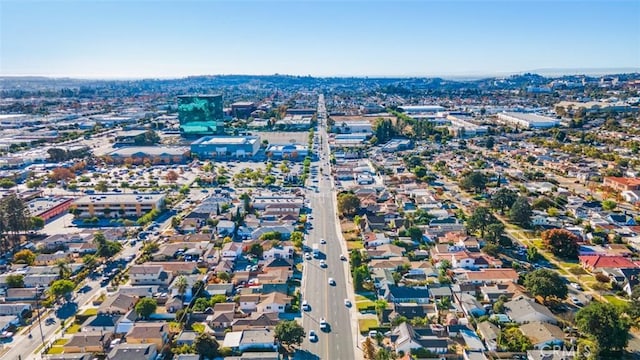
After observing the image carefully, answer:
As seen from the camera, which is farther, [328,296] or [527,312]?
[328,296]

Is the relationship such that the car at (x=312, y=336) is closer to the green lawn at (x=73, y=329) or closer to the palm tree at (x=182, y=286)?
the palm tree at (x=182, y=286)

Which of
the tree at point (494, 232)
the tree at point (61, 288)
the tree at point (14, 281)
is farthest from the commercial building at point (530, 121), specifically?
the tree at point (14, 281)

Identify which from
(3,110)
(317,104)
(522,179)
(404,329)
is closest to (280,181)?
(522,179)

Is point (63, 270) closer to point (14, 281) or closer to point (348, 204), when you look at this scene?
point (14, 281)

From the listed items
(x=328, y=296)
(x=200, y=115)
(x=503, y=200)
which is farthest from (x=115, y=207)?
(x=200, y=115)

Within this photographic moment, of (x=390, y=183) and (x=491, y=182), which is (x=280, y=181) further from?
(x=491, y=182)
